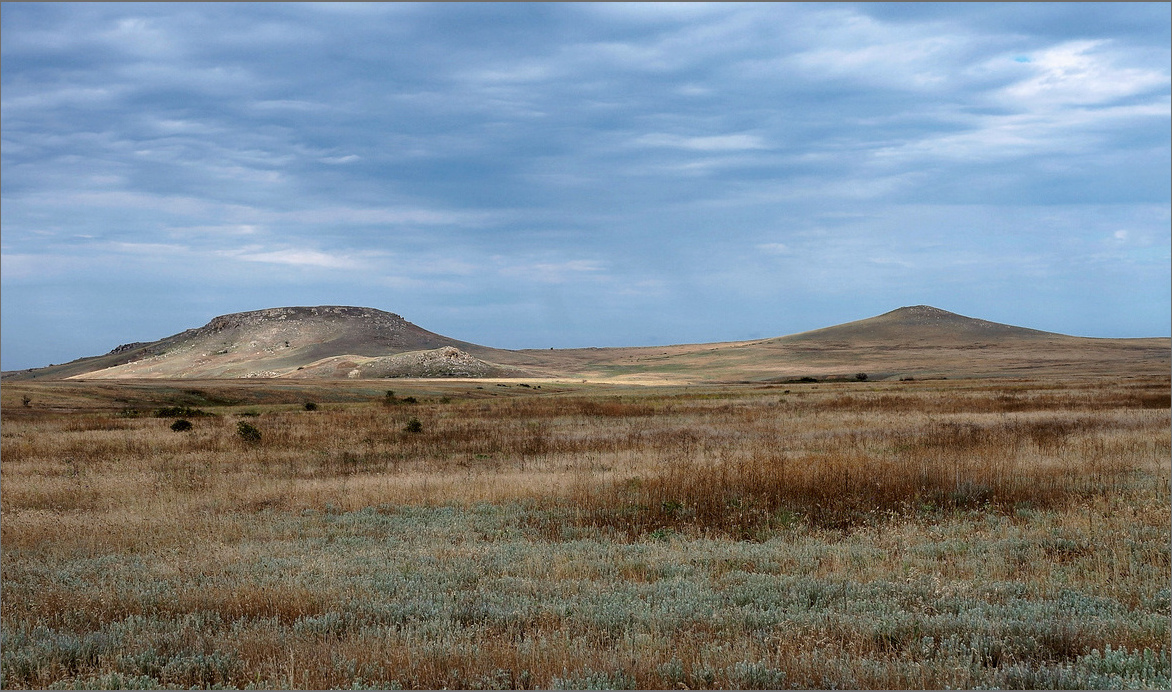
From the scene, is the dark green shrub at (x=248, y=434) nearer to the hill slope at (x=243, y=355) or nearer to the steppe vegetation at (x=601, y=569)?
the steppe vegetation at (x=601, y=569)

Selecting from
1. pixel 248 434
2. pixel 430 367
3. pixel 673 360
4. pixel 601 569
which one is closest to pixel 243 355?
pixel 430 367

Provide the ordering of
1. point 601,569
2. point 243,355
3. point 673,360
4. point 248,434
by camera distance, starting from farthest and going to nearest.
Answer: point 673,360 < point 243,355 < point 248,434 < point 601,569

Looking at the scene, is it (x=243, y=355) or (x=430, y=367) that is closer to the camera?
(x=430, y=367)

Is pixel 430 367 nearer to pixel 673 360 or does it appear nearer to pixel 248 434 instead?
pixel 673 360

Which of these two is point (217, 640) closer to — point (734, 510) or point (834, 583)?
point (834, 583)

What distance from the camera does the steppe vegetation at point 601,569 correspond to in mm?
6004

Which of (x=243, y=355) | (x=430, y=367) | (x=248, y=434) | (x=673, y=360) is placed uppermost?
(x=243, y=355)

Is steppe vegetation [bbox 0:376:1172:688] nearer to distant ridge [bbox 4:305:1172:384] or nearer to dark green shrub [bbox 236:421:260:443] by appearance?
dark green shrub [bbox 236:421:260:443]

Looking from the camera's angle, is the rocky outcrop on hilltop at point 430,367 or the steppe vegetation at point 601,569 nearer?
the steppe vegetation at point 601,569

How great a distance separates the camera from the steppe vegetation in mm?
6004

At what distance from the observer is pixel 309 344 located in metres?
186

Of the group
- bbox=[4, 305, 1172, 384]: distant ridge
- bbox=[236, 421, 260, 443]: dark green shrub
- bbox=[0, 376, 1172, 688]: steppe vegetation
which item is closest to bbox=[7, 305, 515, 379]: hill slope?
bbox=[4, 305, 1172, 384]: distant ridge

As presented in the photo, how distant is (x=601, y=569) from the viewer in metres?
9.02

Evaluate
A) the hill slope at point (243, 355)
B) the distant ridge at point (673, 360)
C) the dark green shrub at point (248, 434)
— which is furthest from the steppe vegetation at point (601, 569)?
the hill slope at point (243, 355)
